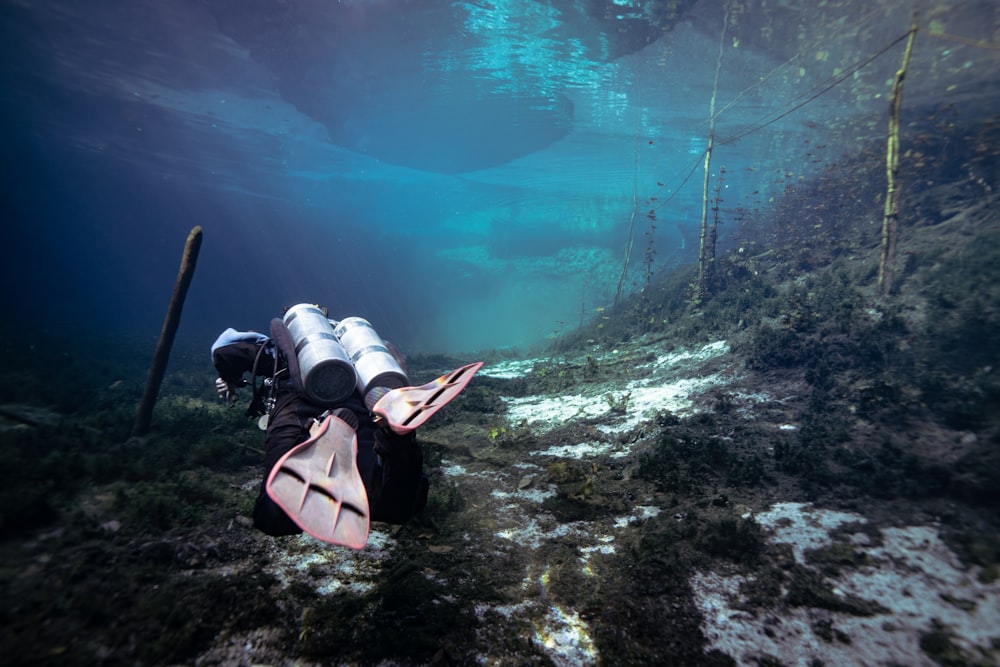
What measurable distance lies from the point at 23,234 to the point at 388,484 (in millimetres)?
145799

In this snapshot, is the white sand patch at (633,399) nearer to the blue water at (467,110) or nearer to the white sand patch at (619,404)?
the white sand patch at (619,404)

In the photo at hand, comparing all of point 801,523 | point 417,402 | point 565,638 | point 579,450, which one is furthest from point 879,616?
point 579,450

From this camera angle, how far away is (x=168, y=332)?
266 inches

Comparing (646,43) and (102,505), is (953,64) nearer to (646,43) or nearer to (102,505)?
(646,43)

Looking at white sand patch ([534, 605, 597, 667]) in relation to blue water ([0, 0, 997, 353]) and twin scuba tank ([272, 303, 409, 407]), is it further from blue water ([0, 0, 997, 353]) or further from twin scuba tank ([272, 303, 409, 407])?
blue water ([0, 0, 997, 353])

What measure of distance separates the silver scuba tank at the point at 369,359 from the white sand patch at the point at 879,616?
3.17 meters

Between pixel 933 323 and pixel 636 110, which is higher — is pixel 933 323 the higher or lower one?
the lower one

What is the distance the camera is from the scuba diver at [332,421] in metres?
2.72

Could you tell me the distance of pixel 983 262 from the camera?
8062 millimetres

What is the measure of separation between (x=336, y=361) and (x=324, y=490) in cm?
132

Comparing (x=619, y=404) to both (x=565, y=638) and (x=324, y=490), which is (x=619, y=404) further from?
(x=324, y=490)

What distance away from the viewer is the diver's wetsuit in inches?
118

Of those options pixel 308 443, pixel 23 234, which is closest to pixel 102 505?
pixel 308 443

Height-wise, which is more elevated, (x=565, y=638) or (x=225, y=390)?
(x=225, y=390)
